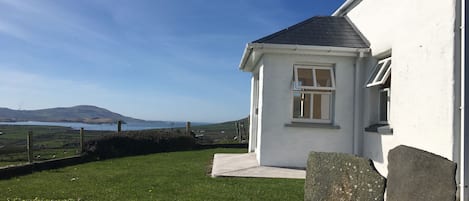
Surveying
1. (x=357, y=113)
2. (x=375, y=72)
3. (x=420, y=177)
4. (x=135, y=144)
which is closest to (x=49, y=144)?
(x=135, y=144)

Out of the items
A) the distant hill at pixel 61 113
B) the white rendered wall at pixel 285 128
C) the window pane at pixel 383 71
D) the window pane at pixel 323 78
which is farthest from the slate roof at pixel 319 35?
the distant hill at pixel 61 113

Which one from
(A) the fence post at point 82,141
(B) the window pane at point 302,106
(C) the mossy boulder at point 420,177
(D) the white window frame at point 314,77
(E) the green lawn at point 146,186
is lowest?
(E) the green lawn at point 146,186

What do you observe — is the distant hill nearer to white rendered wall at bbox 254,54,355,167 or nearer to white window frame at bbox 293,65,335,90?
white rendered wall at bbox 254,54,355,167

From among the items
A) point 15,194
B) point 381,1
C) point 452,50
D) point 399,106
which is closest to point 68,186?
point 15,194

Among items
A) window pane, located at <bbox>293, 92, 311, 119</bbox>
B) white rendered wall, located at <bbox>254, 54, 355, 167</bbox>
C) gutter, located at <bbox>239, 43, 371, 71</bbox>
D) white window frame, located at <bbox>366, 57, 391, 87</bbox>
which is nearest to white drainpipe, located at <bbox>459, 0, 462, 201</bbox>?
white window frame, located at <bbox>366, 57, 391, 87</bbox>

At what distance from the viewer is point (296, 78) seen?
1083 cm

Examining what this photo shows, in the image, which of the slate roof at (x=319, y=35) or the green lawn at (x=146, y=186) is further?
the slate roof at (x=319, y=35)

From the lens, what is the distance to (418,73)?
7848mm

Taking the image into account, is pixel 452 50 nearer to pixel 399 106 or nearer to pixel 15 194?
pixel 399 106

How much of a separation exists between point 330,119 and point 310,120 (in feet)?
1.89

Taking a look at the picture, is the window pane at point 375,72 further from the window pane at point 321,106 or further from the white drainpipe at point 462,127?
the white drainpipe at point 462,127

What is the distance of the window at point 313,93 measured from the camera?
1089cm

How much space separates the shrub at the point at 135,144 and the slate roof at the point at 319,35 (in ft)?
26.0

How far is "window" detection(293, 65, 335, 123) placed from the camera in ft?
35.7
